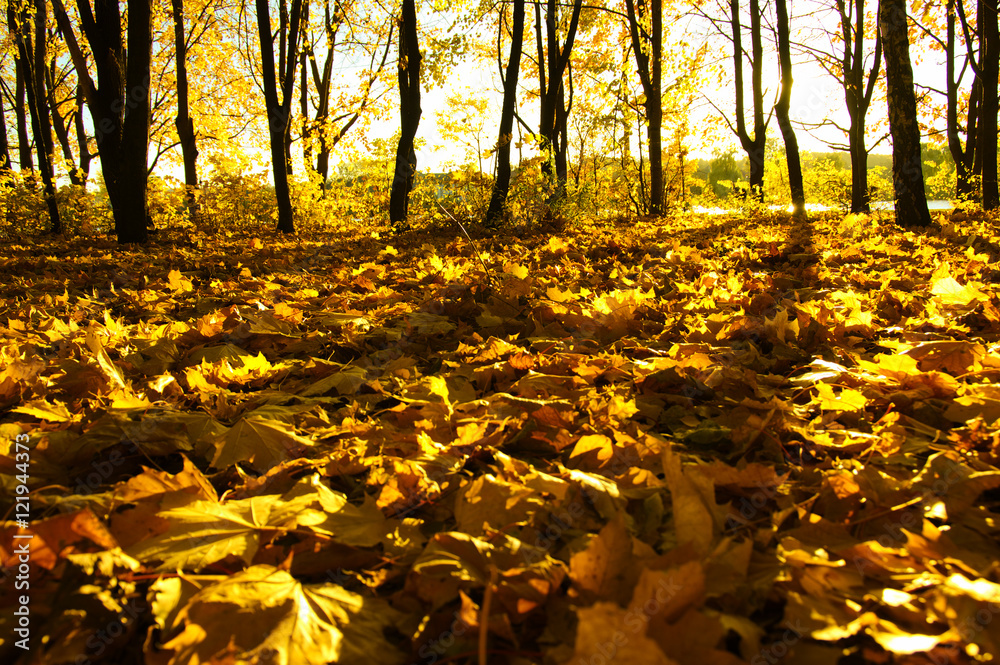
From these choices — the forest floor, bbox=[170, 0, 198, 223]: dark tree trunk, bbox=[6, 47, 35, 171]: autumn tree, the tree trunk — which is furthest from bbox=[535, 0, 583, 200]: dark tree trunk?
bbox=[6, 47, 35, 171]: autumn tree

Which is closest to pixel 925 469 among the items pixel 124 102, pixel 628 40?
pixel 124 102

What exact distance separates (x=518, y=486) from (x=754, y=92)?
14.3 meters

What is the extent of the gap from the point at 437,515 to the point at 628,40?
20.8m

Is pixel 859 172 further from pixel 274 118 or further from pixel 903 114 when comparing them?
pixel 274 118

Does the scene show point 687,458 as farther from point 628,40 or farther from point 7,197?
point 628,40

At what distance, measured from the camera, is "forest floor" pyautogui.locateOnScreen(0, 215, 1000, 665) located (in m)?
0.66

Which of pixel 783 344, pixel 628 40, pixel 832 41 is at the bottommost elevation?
pixel 783 344

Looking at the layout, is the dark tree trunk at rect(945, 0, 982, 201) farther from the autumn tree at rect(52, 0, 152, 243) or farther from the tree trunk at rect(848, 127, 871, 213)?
the autumn tree at rect(52, 0, 152, 243)

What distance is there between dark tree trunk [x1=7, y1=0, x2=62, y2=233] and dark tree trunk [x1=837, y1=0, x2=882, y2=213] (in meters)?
15.9

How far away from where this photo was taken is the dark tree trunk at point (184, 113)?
462 inches

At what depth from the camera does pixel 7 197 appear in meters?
9.97

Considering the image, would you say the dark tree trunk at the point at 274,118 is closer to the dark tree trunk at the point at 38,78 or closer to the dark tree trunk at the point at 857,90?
the dark tree trunk at the point at 38,78

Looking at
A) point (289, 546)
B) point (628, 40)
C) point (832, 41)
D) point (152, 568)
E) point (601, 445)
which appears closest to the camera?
point (152, 568)

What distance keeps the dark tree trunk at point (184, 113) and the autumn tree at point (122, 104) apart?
5005 mm
